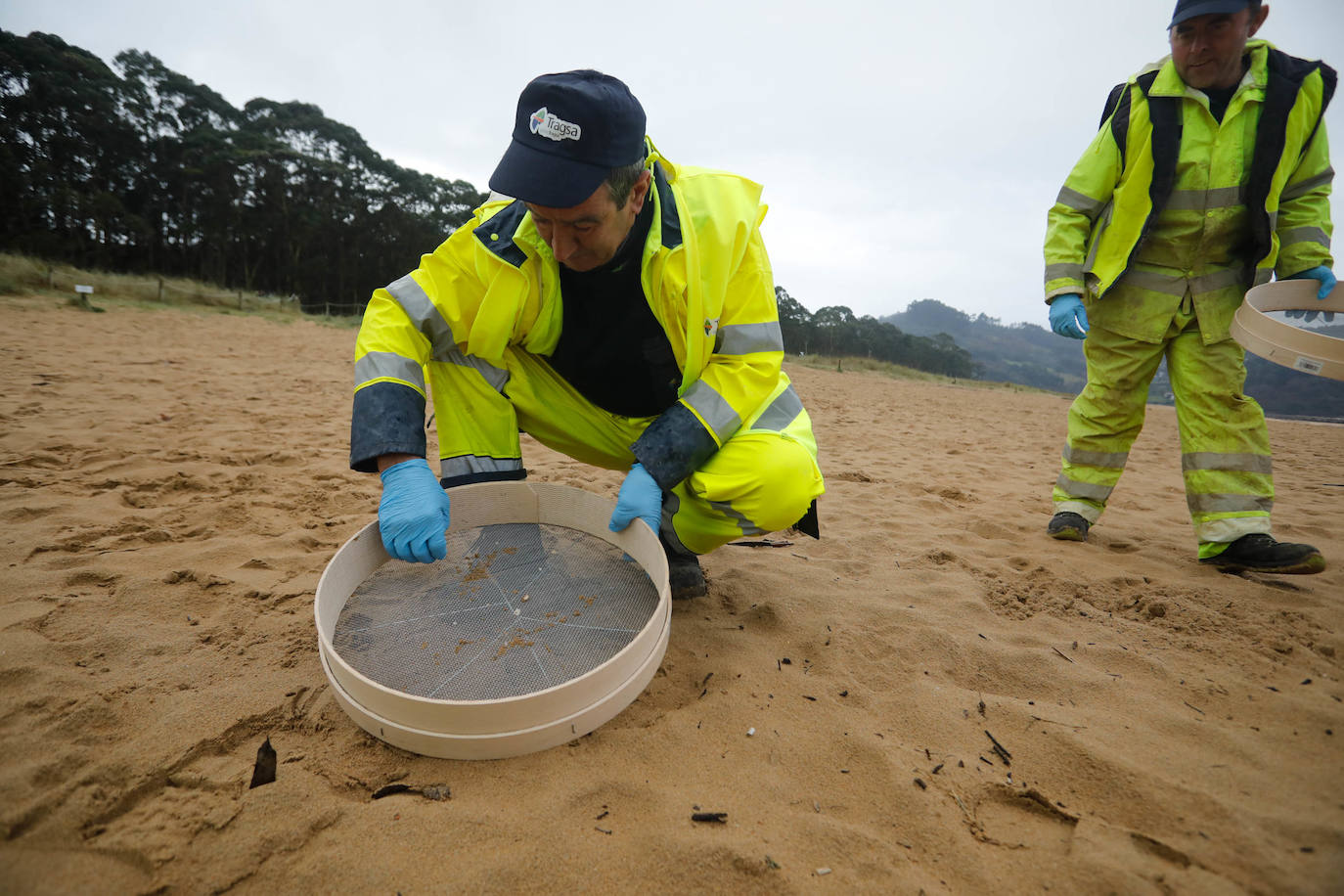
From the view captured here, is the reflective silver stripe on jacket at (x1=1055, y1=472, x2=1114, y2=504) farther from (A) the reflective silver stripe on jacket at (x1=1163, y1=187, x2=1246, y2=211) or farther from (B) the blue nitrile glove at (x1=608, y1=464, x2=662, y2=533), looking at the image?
(B) the blue nitrile glove at (x1=608, y1=464, x2=662, y2=533)

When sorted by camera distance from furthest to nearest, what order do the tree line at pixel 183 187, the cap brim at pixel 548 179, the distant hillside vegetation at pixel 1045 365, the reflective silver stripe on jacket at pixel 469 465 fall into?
the distant hillside vegetation at pixel 1045 365 < the tree line at pixel 183 187 < the reflective silver stripe on jacket at pixel 469 465 < the cap brim at pixel 548 179

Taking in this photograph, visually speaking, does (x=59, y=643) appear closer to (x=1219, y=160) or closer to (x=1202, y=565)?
(x=1202, y=565)

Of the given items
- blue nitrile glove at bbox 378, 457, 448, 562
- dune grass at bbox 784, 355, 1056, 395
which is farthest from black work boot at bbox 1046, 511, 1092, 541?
dune grass at bbox 784, 355, 1056, 395

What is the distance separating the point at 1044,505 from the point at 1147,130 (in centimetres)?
167

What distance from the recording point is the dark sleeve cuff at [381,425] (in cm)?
150

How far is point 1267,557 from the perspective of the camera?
6.53 feet

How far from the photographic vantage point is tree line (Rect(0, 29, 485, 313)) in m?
19.6

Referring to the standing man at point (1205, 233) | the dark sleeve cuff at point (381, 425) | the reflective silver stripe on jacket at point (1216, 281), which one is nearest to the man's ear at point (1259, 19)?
the standing man at point (1205, 233)

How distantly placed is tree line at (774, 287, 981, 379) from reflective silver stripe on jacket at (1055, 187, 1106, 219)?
981 inches

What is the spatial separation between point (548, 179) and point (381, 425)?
706mm

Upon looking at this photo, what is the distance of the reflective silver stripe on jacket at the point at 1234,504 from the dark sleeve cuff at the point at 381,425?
8.29 ft

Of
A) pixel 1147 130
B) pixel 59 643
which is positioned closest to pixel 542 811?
A: pixel 59 643

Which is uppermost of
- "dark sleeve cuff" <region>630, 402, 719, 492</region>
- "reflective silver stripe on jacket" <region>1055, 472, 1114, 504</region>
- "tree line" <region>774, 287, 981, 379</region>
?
"tree line" <region>774, 287, 981, 379</region>

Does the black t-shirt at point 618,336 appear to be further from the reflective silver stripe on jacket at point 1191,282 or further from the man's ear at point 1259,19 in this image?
the man's ear at point 1259,19
